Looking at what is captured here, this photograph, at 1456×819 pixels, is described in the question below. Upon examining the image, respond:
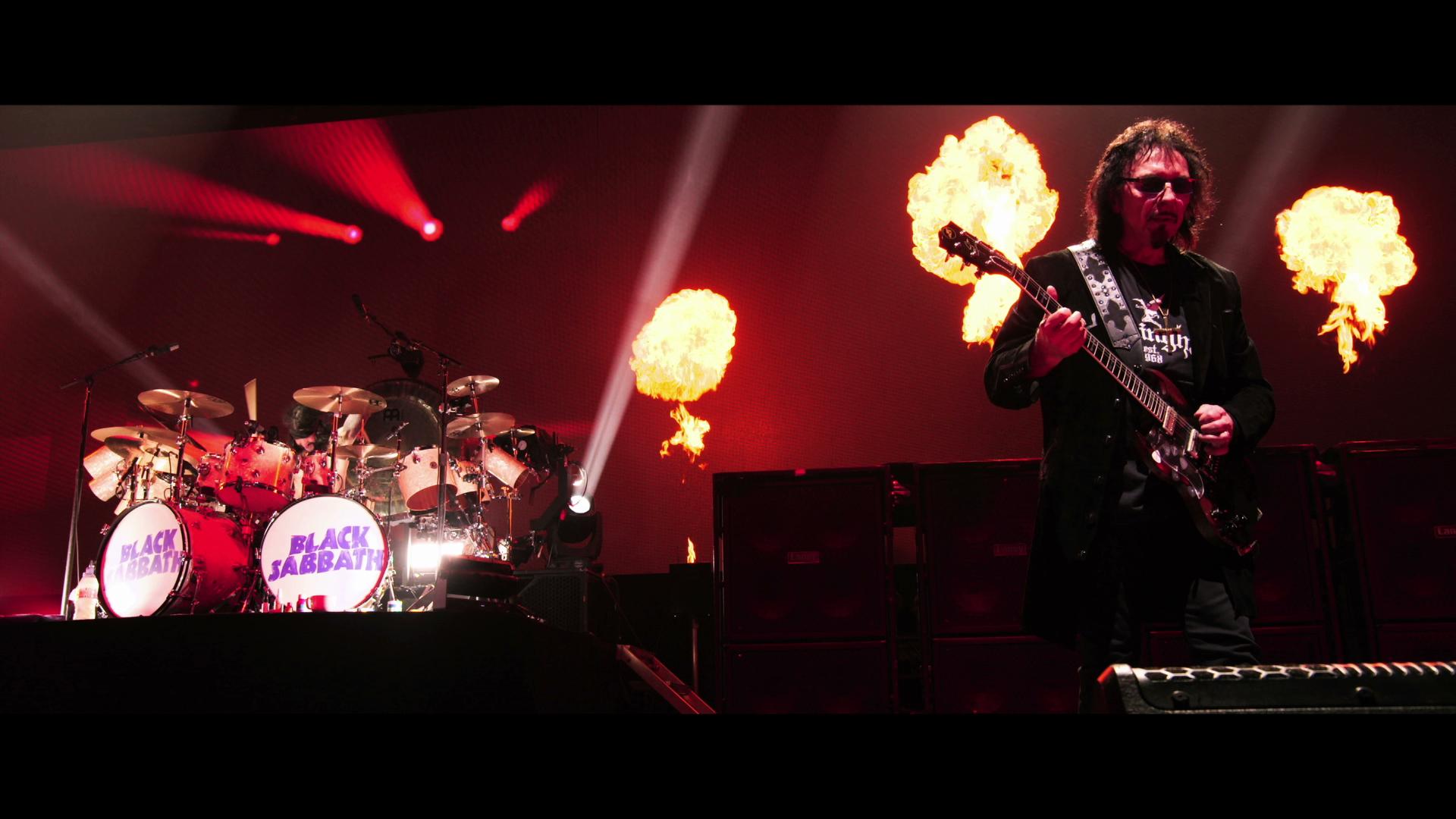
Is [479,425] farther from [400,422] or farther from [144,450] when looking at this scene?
[144,450]

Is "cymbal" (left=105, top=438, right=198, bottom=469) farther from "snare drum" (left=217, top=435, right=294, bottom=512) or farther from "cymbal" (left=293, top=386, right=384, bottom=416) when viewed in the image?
"cymbal" (left=293, top=386, right=384, bottom=416)

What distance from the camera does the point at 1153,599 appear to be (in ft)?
8.11

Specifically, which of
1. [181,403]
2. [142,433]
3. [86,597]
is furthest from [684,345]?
[86,597]

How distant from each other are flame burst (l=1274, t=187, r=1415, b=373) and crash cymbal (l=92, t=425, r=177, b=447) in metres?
7.18

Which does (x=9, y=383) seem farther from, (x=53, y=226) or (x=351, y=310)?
(x=351, y=310)

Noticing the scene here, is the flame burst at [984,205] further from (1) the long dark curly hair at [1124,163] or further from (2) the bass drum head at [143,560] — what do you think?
(2) the bass drum head at [143,560]

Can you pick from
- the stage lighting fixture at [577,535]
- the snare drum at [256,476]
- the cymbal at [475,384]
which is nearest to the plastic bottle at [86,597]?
the snare drum at [256,476]

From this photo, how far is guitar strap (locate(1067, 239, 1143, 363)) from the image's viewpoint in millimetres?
2688

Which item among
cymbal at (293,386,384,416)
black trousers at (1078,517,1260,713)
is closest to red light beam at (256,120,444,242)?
cymbal at (293,386,384,416)

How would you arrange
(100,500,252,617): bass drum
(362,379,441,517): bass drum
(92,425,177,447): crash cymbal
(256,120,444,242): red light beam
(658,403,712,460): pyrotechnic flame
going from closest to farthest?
(100,500,252,617): bass drum
(92,425,177,447): crash cymbal
(362,379,441,517): bass drum
(658,403,712,460): pyrotechnic flame
(256,120,444,242): red light beam

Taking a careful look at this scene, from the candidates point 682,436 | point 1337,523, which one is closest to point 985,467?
point 1337,523

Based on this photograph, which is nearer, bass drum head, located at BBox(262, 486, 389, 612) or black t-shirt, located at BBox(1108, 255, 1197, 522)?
black t-shirt, located at BBox(1108, 255, 1197, 522)

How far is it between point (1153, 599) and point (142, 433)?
6130 millimetres

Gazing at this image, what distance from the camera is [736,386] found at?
688 centimetres
